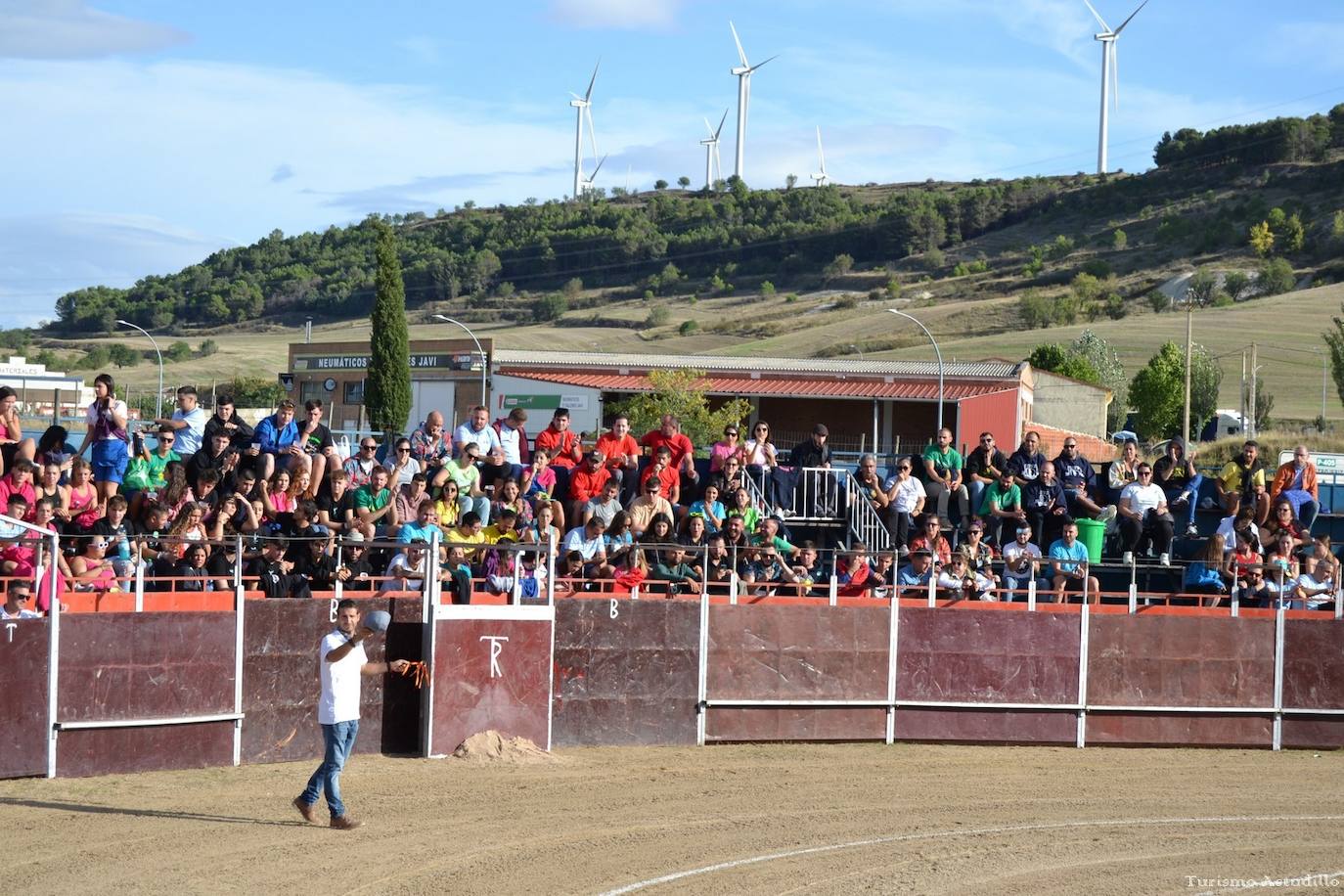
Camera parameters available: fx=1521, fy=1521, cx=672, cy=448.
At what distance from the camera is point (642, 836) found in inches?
441

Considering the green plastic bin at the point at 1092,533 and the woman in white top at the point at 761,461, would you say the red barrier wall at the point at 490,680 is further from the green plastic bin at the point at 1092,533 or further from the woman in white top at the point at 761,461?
the green plastic bin at the point at 1092,533

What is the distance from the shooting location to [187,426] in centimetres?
1739

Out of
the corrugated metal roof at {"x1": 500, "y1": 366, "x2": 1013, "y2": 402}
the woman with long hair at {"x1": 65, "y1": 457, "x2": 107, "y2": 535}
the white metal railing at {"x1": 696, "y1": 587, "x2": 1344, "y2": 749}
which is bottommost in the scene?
the white metal railing at {"x1": 696, "y1": 587, "x2": 1344, "y2": 749}

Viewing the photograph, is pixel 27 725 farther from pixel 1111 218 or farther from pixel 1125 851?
pixel 1111 218

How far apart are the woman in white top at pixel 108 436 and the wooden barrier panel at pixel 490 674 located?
174 inches

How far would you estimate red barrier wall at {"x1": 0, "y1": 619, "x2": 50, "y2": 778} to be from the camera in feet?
39.5

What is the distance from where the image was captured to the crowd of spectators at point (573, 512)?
14.2 metres

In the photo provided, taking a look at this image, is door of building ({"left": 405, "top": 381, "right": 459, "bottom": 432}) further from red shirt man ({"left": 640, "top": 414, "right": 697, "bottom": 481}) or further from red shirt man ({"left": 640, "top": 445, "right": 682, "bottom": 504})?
red shirt man ({"left": 640, "top": 445, "right": 682, "bottom": 504})

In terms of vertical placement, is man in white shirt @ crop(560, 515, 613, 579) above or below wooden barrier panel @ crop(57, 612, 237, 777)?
above

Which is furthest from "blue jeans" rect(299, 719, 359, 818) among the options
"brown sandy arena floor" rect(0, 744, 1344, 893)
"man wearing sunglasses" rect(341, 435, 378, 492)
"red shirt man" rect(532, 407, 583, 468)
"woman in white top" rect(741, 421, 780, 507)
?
"woman in white top" rect(741, 421, 780, 507)

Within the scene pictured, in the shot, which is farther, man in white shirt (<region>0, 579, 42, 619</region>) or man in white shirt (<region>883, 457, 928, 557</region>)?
man in white shirt (<region>883, 457, 928, 557</region>)

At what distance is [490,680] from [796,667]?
3.45 metres

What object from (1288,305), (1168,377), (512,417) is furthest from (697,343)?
(512,417)

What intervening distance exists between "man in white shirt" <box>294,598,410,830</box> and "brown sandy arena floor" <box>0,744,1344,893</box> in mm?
227
